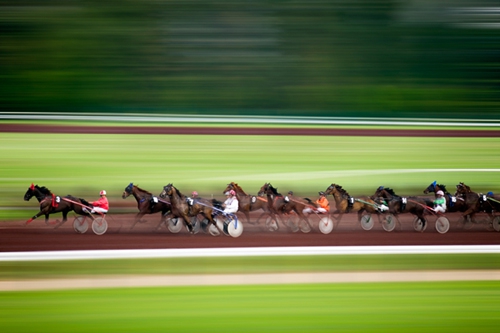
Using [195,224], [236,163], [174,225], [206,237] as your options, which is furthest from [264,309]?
[236,163]

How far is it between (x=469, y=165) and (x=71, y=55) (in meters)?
6.95

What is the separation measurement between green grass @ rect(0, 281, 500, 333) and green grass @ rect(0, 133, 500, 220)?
3.51 metres

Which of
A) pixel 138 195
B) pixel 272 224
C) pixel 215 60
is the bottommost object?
pixel 272 224

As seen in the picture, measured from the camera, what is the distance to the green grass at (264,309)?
3.55 m

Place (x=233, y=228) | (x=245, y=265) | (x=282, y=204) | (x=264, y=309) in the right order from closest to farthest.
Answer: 1. (x=264, y=309)
2. (x=245, y=265)
3. (x=233, y=228)
4. (x=282, y=204)

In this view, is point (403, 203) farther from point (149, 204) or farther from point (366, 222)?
point (149, 204)

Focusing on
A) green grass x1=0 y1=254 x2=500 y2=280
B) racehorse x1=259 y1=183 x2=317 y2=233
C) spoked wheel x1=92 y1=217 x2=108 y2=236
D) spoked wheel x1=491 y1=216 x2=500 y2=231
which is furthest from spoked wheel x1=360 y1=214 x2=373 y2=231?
spoked wheel x1=92 y1=217 x2=108 y2=236

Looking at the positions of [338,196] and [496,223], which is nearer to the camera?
[338,196]

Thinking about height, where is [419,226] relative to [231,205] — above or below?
below

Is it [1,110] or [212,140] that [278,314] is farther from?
[1,110]

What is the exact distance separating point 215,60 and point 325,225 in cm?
560

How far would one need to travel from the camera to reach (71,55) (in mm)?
10938

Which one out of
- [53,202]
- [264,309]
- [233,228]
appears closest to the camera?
[264,309]

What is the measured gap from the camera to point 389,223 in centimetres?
622
